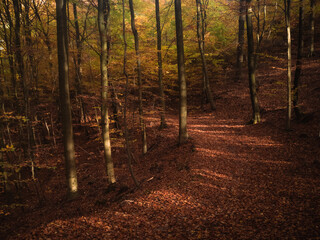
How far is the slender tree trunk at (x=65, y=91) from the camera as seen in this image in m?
7.02

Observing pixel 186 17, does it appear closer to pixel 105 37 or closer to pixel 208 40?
pixel 208 40

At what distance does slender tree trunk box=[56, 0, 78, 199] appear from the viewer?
23.0ft

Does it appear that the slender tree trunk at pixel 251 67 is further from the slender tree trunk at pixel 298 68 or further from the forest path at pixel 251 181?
the slender tree trunk at pixel 298 68

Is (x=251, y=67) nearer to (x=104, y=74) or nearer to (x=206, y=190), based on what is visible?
(x=206, y=190)

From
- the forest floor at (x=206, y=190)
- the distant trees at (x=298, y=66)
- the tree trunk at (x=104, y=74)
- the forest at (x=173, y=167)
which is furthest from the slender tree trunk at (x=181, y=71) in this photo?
the distant trees at (x=298, y=66)

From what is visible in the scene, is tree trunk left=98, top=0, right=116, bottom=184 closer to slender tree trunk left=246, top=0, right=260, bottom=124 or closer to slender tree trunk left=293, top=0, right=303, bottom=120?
slender tree trunk left=246, top=0, right=260, bottom=124

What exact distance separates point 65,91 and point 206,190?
264 inches

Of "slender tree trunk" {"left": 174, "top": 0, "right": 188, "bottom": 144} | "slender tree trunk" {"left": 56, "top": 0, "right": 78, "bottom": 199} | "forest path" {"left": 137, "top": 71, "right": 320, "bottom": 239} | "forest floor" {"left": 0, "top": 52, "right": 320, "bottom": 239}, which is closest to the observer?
"forest path" {"left": 137, "top": 71, "right": 320, "bottom": 239}

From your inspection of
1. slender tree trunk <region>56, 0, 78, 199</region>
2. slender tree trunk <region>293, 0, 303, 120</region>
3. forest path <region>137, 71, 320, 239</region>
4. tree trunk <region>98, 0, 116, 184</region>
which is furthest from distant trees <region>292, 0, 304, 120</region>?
slender tree trunk <region>56, 0, 78, 199</region>

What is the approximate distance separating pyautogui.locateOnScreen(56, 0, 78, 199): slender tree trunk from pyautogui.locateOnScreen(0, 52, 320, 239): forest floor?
1257mm

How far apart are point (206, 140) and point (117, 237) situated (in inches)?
299

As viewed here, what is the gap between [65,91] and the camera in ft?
23.9

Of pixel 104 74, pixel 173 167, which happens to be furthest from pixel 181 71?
pixel 173 167

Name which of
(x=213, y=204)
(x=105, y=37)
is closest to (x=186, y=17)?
(x=105, y=37)
